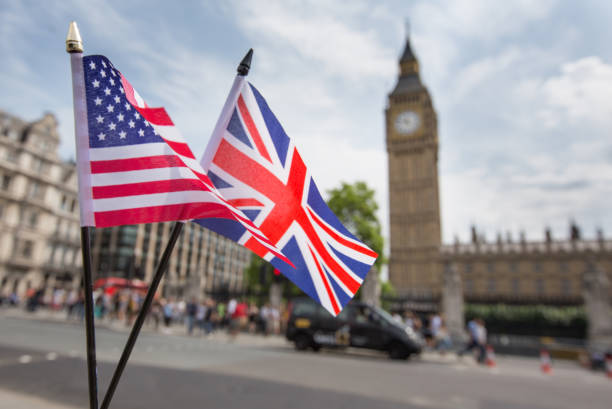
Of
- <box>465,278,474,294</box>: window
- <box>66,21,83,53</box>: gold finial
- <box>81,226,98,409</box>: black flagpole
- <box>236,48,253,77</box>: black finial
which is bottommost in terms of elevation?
<box>81,226,98,409</box>: black flagpole

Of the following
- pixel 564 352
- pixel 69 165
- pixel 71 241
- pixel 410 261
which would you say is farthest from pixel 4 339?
pixel 410 261

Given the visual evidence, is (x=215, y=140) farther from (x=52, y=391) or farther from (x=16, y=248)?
(x=16, y=248)

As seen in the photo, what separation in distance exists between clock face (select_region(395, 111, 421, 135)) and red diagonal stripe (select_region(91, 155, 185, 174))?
7776 cm

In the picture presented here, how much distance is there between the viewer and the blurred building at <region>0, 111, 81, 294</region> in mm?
40719

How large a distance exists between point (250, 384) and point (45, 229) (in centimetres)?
4699

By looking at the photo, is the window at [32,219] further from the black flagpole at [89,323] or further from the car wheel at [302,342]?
the black flagpole at [89,323]

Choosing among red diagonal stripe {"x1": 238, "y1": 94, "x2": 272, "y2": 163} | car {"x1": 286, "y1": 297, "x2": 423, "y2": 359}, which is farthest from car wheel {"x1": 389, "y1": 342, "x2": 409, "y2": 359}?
red diagonal stripe {"x1": 238, "y1": 94, "x2": 272, "y2": 163}

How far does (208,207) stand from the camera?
6.47 feet

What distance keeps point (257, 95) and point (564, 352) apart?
A: 23354 mm

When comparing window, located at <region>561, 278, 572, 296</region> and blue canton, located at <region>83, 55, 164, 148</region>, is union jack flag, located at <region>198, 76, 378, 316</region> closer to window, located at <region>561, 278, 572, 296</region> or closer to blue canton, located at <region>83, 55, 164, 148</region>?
blue canton, located at <region>83, 55, 164, 148</region>

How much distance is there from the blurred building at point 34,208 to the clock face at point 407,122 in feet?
184

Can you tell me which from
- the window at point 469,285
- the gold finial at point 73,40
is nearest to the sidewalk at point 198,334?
the gold finial at point 73,40

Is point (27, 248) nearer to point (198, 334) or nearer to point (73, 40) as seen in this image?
point (198, 334)

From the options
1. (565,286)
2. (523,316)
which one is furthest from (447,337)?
(565,286)
